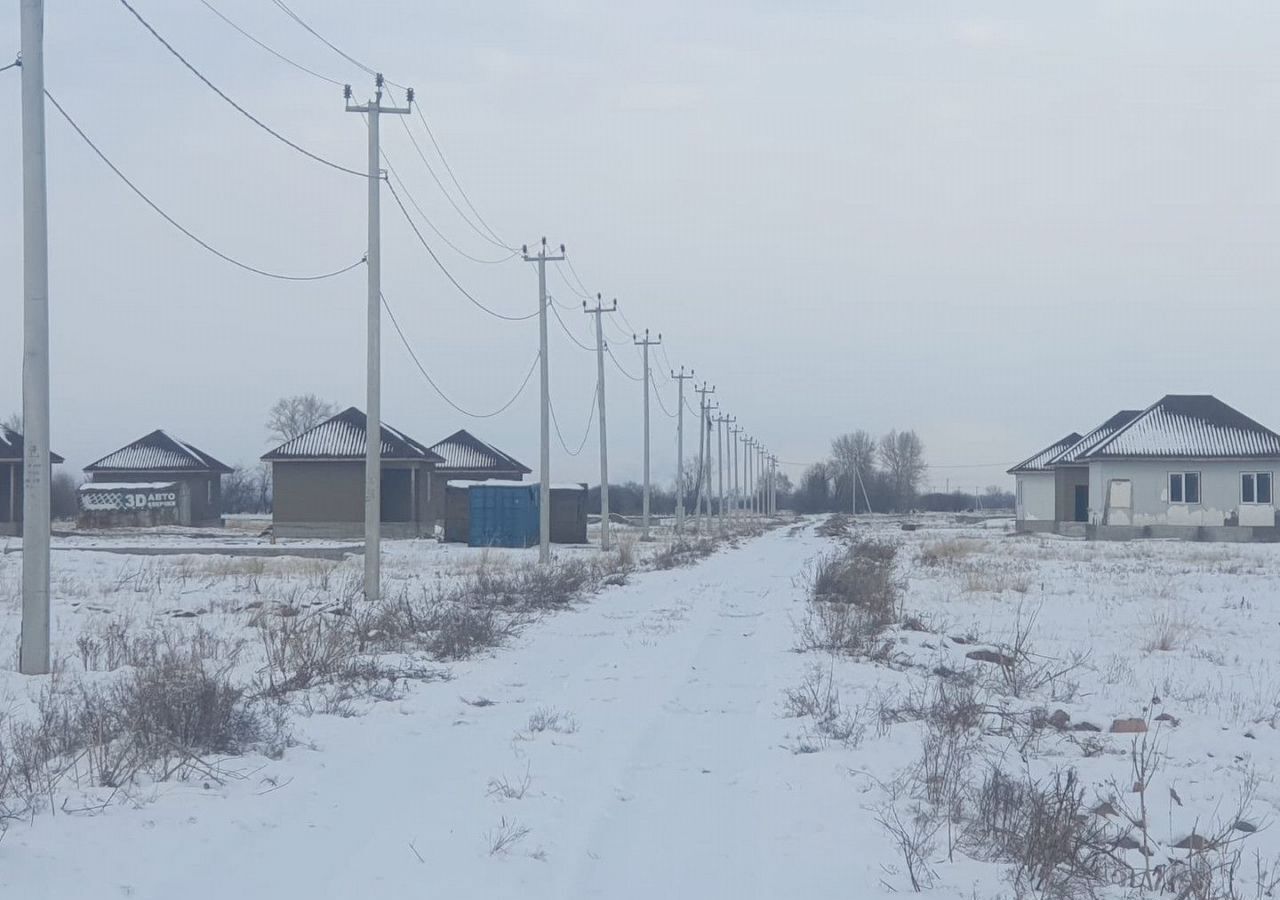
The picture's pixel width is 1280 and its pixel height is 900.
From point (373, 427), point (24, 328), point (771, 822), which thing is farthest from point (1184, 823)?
point (373, 427)

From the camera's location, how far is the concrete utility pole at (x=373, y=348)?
1902 cm

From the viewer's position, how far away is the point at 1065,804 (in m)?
6.07

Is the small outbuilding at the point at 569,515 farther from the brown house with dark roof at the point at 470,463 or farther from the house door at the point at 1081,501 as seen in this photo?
the house door at the point at 1081,501

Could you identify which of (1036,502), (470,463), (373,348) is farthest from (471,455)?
(373,348)

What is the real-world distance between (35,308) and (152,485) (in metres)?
47.9

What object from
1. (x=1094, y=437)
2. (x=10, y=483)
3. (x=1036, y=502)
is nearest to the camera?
(x=10, y=483)

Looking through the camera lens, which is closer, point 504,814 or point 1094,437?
point 504,814

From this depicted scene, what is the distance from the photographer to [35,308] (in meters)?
11.2

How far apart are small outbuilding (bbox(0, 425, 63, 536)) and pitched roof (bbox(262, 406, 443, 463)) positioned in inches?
384

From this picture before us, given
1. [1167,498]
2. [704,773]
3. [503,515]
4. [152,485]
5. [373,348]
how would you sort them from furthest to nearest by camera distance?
[152,485] < [1167,498] < [503,515] < [373,348] < [704,773]

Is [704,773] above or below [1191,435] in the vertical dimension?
below

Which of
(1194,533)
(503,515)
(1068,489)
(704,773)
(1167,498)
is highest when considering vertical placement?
(1068,489)

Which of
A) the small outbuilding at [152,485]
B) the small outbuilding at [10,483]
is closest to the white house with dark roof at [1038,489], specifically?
the small outbuilding at [152,485]

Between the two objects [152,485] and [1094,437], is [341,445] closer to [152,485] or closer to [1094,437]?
[152,485]
